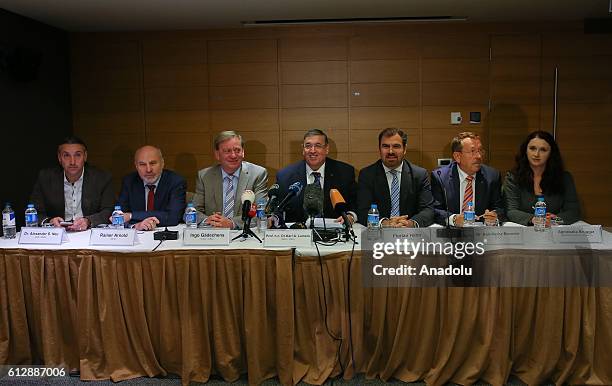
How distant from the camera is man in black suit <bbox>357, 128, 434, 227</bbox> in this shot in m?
3.45

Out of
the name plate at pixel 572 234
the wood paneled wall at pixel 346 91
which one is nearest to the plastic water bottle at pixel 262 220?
the name plate at pixel 572 234

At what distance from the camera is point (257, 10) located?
13.5 ft

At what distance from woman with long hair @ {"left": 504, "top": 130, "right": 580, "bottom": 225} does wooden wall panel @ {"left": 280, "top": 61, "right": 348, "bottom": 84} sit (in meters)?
1.94

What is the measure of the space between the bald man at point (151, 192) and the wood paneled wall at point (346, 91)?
1450 millimetres

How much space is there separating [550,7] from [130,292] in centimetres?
374

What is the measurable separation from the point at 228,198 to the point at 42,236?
1.23 m

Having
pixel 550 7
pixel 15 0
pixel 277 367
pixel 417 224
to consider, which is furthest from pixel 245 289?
pixel 550 7

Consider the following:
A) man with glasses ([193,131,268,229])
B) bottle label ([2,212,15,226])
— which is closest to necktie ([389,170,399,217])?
man with glasses ([193,131,268,229])

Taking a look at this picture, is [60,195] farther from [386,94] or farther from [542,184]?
[542,184]

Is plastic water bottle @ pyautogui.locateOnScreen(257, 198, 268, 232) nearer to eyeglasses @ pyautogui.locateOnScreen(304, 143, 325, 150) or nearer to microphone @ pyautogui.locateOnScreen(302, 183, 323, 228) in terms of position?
microphone @ pyautogui.locateOnScreen(302, 183, 323, 228)

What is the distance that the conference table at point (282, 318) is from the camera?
242 cm

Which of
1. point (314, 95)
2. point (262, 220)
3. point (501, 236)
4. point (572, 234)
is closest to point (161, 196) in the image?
point (262, 220)

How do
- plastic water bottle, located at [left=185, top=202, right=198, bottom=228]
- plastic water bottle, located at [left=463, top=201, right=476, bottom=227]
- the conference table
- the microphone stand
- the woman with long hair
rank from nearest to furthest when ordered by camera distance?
the conference table < the microphone stand < plastic water bottle, located at [left=463, top=201, right=476, bottom=227] < plastic water bottle, located at [left=185, top=202, right=198, bottom=228] < the woman with long hair

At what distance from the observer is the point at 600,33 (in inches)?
180
